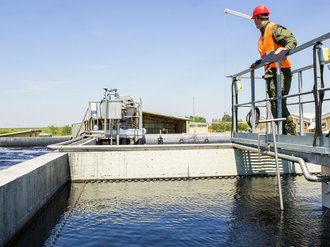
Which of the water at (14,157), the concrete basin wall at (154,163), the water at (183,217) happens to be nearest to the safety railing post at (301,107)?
the water at (183,217)

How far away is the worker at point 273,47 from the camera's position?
704cm

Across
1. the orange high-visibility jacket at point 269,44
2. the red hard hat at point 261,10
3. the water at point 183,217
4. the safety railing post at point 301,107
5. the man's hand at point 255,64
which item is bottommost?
the water at point 183,217

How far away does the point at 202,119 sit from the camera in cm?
10888

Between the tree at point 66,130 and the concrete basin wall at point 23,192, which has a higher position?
the tree at point 66,130

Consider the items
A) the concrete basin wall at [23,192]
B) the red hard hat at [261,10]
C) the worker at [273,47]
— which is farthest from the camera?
the red hard hat at [261,10]

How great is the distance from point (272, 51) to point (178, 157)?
5.20 meters

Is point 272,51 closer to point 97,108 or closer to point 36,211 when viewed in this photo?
point 36,211

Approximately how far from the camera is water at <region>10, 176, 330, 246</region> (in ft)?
17.8

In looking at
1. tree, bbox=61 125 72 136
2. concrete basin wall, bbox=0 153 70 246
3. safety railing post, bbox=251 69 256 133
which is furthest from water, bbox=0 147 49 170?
tree, bbox=61 125 72 136

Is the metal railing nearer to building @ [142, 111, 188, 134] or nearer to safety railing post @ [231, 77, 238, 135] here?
safety railing post @ [231, 77, 238, 135]

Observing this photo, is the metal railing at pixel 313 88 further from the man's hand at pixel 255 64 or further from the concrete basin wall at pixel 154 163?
the concrete basin wall at pixel 154 163

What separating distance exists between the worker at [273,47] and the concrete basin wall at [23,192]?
4844mm

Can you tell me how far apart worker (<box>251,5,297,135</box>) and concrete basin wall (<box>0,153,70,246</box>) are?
4.84 meters

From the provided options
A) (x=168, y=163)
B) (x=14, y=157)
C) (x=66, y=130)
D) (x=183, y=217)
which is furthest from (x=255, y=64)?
(x=66, y=130)
